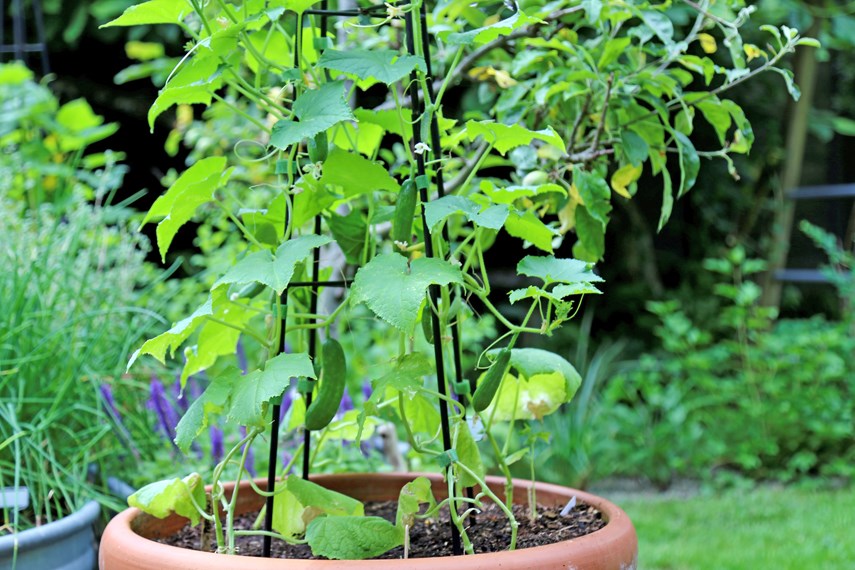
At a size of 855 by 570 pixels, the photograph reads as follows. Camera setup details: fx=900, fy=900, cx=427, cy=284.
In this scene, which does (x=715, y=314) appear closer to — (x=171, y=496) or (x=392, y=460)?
(x=392, y=460)

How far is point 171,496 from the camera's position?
1.08m

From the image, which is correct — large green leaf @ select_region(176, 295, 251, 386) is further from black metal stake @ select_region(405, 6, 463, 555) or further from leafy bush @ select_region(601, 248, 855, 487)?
leafy bush @ select_region(601, 248, 855, 487)

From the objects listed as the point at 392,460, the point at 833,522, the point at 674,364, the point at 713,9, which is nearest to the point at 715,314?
the point at 674,364

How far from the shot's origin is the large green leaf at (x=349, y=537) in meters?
0.97

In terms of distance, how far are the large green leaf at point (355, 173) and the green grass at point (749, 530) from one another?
1.66 m

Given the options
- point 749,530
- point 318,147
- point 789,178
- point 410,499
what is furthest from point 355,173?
point 789,178

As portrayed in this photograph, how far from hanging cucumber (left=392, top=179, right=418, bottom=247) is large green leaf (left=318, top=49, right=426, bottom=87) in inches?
5.1

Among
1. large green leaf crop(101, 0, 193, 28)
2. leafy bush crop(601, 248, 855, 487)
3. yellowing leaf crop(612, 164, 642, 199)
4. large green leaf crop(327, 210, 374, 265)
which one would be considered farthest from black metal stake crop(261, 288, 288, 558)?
leafy bush crop(601, 248, 855, 487)

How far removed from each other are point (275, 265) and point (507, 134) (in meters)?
0.29

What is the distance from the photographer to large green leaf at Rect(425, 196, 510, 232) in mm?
→ 924

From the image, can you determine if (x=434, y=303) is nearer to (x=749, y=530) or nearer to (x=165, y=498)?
(x=165, y=498)

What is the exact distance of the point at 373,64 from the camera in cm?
95

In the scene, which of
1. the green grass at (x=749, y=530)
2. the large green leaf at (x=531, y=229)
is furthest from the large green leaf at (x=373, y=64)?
the green grass at (x=749, y=530)

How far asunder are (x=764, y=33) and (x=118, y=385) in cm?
340
